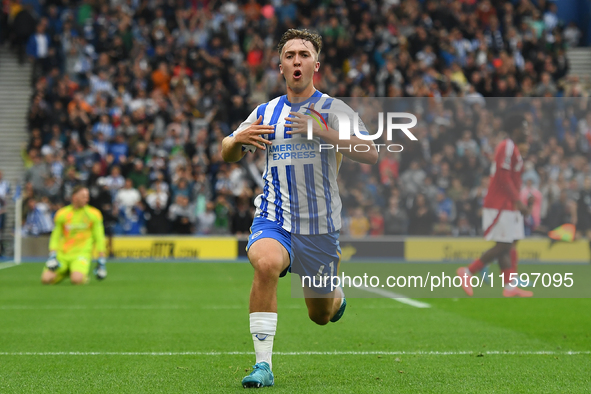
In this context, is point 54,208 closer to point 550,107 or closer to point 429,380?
point 550,107

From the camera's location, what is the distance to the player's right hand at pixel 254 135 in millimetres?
5340

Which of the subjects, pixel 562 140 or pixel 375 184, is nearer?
pixel 375 184

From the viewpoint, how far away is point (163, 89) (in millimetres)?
23422

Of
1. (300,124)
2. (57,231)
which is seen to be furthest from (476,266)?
(57,231)

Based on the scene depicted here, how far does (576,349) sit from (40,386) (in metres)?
4.44

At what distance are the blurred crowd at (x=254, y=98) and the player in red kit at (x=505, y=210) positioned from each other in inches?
164

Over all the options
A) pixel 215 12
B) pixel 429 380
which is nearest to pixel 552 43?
pixel 215 12

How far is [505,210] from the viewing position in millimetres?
11055

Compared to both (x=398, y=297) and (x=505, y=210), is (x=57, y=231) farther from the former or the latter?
(x=505, y=210)

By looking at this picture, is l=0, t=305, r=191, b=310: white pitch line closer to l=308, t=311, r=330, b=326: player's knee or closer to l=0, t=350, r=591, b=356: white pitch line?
l=0, t=350, r=591, b=356: white pitch line

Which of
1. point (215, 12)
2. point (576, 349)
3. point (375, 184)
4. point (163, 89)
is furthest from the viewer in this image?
point (215, 12)

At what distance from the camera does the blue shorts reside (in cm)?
546

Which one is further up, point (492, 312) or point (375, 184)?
point (375, 184)

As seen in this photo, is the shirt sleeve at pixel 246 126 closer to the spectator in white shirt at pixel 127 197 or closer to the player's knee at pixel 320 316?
the player's knee at pixel 320 316
